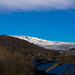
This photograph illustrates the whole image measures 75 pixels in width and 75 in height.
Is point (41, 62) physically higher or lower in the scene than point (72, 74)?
higher

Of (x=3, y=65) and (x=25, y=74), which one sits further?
(x=3, y=65)

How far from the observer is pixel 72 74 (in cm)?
1797

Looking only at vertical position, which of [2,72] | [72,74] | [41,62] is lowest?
[72,74]

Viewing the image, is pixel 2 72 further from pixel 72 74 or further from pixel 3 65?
pixel 72 74

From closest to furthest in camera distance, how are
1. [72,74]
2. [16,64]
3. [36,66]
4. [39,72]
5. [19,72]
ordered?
1. [72,74]
2. [19,72]
3. [16,64]
4. [39,72]
5. [36,66]

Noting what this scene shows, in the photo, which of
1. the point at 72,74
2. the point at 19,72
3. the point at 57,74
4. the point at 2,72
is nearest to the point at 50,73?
the point at 57,74

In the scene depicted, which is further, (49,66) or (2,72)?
(49,66)

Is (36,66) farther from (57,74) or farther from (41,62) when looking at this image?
(57,74)

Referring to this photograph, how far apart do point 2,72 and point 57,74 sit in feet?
24.7

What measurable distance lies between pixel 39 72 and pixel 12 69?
5926 mm

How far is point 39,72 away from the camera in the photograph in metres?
29.6

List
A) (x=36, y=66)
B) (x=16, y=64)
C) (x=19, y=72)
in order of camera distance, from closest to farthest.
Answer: (x=19, y=72) < (x=16, y=64) < (x=36, y=66)

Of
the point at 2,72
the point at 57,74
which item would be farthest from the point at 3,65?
the point at 57,74

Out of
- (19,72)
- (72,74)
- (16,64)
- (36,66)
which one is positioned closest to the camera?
(72,74)
